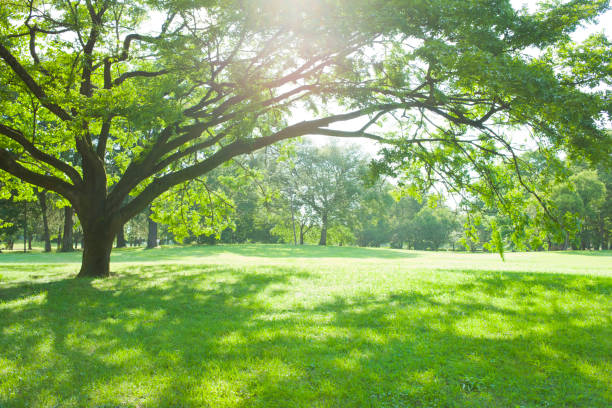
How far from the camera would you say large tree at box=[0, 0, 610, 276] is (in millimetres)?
7559

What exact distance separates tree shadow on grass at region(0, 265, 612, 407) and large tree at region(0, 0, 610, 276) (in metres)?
3.63

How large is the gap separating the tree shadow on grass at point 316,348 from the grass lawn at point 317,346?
23 millimetres

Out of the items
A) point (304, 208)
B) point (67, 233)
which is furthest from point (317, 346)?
point (304, 208)

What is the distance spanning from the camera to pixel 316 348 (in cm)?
547

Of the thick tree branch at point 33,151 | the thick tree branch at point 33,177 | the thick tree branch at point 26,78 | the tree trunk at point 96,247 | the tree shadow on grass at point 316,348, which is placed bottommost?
the tree shadow on grass at point 316,348

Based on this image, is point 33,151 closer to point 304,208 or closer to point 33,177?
point 33,177

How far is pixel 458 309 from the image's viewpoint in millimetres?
7457

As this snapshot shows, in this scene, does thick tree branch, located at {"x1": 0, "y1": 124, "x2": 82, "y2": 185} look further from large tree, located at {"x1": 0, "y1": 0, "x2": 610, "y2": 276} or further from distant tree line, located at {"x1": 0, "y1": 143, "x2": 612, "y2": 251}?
distant tree line, located at {"x1": 0, "y1": 143, "x2": 612, "y2": 251}

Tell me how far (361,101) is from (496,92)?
10.4ft

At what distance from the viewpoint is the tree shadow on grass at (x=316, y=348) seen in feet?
13.8

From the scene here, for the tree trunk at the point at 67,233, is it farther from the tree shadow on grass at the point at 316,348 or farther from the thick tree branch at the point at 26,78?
the tree shadow on grass at the point at 316,348

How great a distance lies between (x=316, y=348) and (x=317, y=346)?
0.28 ft

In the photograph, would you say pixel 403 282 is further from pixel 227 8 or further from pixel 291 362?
pixel 227 8

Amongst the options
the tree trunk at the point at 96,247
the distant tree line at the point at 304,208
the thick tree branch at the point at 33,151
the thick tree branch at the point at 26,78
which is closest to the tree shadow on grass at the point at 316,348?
the tree trunk at the point at 96,247
